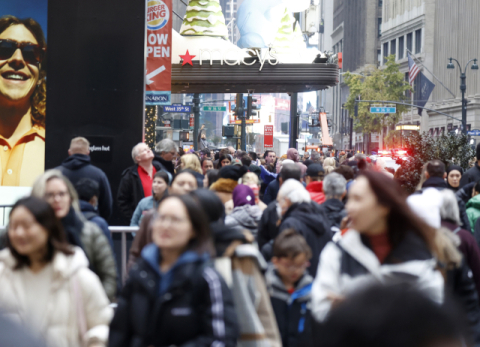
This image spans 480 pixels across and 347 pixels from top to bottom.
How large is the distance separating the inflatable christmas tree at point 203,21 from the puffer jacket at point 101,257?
19.2 meters

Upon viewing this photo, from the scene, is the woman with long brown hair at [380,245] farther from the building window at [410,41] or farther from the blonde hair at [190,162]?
the building window at [410,41]

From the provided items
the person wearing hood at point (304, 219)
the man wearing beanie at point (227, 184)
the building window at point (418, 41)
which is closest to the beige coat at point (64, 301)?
the person wearing hood at point (304, 219)

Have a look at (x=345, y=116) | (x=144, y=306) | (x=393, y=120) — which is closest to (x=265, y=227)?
(x=144, y=306)

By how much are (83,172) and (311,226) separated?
301 centimetres

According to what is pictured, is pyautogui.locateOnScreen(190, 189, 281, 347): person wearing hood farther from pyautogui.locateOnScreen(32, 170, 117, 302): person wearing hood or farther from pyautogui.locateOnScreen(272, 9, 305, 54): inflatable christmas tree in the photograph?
pyautogui.locateOnScreen(272, 9, 305, 54): inflatable christmas tree

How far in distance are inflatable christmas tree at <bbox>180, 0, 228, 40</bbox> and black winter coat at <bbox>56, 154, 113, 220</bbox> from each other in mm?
15999

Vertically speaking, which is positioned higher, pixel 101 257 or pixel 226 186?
pixel 226 186

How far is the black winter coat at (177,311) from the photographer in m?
3.38

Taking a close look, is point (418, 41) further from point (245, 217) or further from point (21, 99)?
point (245, 217)

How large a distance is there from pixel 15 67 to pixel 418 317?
10.8 meters

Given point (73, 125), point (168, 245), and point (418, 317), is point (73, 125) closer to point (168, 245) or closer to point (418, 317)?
point (168, 245)

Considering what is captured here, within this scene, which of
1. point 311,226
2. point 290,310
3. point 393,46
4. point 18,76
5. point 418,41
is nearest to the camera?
point 290,310

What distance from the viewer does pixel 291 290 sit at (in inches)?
207

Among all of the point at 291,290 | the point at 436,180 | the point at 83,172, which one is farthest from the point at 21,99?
the point at 291,290
